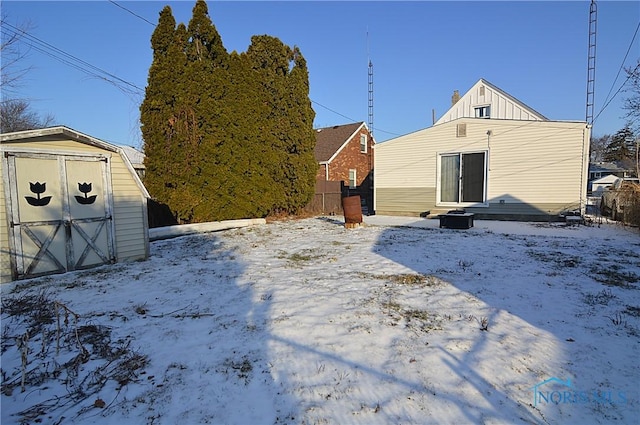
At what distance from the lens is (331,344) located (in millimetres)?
3098

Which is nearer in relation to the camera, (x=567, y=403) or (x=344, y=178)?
(x=567, y=403)

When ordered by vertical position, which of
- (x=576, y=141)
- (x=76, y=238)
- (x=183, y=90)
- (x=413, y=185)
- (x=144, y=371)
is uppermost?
(x=183, y=90)

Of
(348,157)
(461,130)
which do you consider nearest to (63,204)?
(461,130)

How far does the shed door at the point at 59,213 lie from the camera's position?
543 cm

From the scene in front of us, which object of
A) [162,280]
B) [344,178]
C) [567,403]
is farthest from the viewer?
[344,178]

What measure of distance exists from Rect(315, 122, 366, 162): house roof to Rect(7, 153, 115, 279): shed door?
15823 mm

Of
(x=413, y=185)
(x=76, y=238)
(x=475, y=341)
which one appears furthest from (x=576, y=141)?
(x=76, y=238)

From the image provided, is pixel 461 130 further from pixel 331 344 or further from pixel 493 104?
pixel 331 344

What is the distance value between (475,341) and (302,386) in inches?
69.3

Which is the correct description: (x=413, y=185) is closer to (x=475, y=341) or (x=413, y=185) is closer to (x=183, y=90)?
(x=183, y=90)

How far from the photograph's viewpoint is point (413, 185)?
1397 centimetres

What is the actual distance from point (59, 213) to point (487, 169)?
42.2 feet

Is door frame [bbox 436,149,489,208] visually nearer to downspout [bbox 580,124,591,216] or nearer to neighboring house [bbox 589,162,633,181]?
downspout [bbox 580,124,591,216]

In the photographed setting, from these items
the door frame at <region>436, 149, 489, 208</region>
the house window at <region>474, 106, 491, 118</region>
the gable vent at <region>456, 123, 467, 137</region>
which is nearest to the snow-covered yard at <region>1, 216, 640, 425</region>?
the door frame at <region>436, 149, 489, 208</region>
